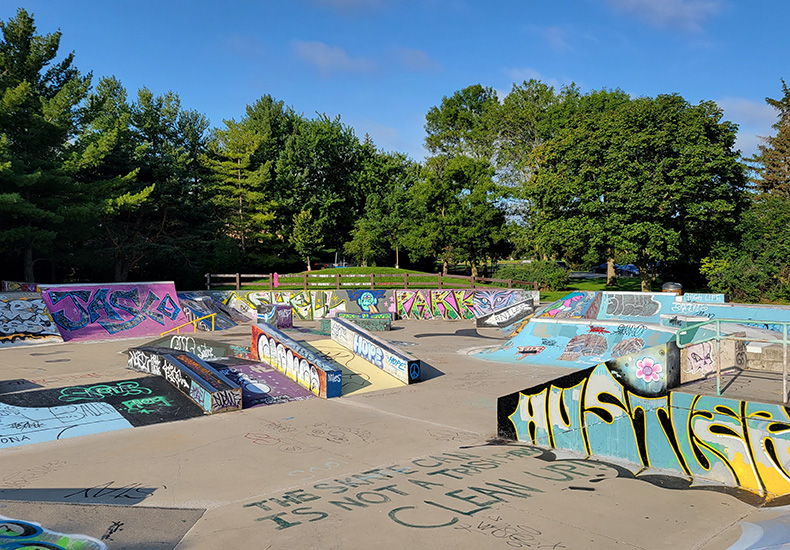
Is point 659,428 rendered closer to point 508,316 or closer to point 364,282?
point 508,316

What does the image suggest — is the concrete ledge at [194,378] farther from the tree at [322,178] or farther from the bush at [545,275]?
the tree at [322,178]

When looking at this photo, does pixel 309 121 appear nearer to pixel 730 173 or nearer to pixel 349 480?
pixel 730 173

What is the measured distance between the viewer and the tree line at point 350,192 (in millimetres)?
28000

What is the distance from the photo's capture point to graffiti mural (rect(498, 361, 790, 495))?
22.1 feet

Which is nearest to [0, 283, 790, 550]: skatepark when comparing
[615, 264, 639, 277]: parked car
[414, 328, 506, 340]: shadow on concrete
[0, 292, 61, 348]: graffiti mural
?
[0, 292, 61, 348]: graffiti mural

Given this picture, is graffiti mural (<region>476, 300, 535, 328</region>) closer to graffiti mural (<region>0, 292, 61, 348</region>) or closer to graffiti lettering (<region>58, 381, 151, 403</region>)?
graffiti lettering (<region>58, 381, 151, 403</region>)

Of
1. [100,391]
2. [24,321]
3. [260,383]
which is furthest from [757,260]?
[24,321]

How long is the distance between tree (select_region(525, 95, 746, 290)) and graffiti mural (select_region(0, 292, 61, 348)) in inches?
1070

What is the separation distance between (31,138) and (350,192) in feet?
99.4

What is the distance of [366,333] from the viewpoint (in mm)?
17328

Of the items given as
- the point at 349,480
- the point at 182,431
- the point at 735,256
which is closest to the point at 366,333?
the point at 182,431

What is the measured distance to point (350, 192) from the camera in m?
54.2

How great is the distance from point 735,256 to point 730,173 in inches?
197

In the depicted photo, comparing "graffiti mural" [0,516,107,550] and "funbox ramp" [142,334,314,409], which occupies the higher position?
"graffiti mural" [0,516,107,550]
